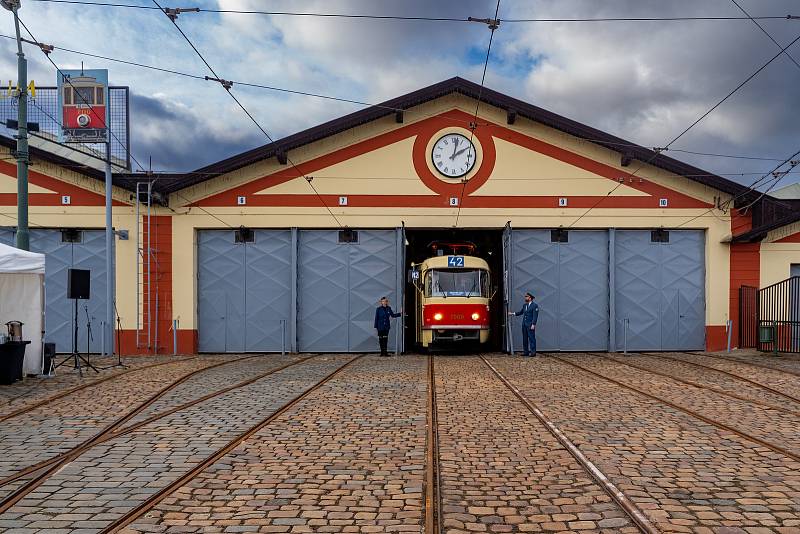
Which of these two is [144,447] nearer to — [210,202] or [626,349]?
[210,202]

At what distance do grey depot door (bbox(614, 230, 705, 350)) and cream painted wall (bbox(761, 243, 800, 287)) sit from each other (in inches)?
77.2

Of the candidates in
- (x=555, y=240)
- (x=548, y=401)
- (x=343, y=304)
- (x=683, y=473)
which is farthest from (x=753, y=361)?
(x=683, y=473)

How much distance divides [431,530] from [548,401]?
6841mm

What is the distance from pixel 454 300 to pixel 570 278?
14.8ft

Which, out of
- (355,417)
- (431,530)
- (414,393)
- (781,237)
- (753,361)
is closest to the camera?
(431,530)

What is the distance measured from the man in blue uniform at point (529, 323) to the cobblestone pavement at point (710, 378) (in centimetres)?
250

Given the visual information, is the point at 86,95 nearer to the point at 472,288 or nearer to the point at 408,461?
the point at 472,288

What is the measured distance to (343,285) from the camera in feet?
79.1

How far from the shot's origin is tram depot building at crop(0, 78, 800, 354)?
76.7ft

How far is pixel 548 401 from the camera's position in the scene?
38.2ft

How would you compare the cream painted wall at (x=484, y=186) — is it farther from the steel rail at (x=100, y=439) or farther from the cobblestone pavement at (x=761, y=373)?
the steel rail at (x=100, y=439)

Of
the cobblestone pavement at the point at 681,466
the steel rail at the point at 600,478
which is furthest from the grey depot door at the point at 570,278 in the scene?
the steel rail at the point at 600,478

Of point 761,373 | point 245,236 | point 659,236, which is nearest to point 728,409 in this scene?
point 761,373

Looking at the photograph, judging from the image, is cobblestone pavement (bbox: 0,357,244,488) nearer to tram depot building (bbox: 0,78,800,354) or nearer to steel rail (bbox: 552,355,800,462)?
steel rail (bbox: 552,355,800,462)
